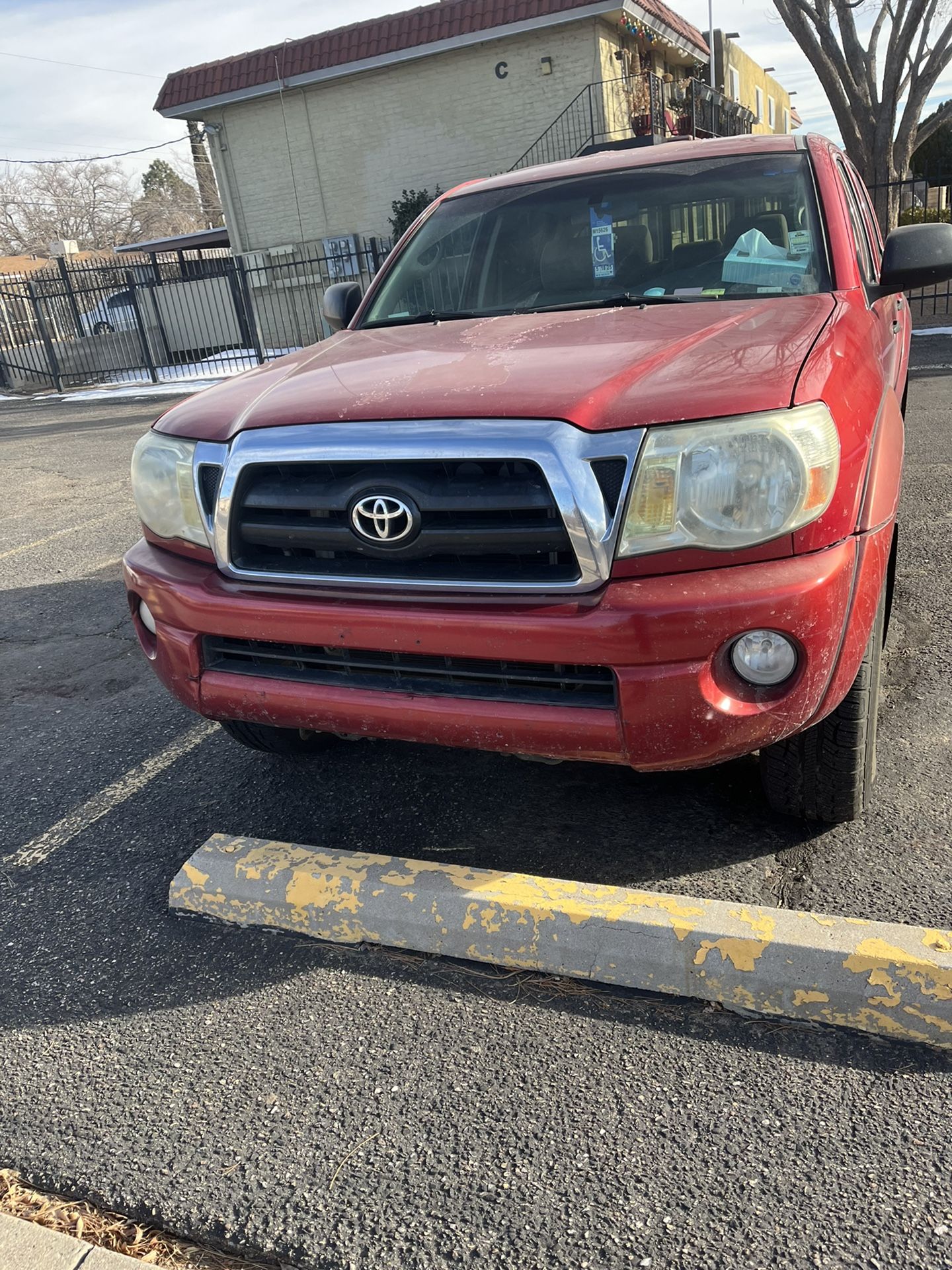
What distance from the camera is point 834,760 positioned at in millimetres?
2451

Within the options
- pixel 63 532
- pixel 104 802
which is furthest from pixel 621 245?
pixel 63 532

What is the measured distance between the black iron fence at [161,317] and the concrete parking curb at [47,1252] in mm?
15719

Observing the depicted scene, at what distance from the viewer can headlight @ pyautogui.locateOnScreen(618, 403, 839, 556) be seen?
2.02 meters

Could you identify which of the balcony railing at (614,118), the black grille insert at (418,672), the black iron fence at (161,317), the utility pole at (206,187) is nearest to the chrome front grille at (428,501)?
the black grille insert at (418,672)

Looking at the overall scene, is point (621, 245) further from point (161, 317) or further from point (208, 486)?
point (161, 317)

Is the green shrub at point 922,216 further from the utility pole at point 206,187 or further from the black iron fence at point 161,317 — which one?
the utility pole at point 206,187

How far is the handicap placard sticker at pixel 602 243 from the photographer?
335cm

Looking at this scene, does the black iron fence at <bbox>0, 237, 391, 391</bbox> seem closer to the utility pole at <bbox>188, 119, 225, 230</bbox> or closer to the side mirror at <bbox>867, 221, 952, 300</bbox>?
the side mirror at <bbox>867, 221, 952, 300</bbox>

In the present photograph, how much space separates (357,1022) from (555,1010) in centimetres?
45

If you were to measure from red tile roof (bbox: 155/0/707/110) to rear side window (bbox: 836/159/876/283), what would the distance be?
1538 cm

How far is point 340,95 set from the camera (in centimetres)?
1947

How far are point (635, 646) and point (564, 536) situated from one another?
288 mm

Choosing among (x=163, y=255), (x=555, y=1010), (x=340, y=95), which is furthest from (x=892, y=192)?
(x=163, y=255)

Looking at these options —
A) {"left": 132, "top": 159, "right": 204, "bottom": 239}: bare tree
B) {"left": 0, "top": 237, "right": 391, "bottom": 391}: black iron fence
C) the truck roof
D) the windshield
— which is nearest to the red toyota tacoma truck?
the windshield
